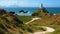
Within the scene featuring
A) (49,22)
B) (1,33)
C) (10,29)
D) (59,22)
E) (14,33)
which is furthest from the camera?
(49,22)

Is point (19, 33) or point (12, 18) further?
point (12, 18)

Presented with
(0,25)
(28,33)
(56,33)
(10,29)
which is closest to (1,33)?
Result: (0,25)

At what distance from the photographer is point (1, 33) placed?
2500 cm

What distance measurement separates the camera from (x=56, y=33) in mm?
30844

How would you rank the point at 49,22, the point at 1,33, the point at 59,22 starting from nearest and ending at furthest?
the point at 1,33
the point at 59,22
the point at 49,22

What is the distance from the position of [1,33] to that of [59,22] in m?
25.9

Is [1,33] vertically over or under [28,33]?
under

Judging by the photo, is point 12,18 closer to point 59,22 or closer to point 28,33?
point 28,33

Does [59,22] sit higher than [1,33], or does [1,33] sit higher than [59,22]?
[59,22]

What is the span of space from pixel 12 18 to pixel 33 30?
3.61 metres

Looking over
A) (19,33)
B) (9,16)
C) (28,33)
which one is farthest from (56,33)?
(9,16)

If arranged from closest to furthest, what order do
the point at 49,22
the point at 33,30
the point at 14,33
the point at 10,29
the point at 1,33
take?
the point at 1,33 < the point at 14,33 < the point at 10,29 < the point at 33,30 < the point at 49,22

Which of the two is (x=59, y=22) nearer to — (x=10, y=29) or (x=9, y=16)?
(x=9, y=16)

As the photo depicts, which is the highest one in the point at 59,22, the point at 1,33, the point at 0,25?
the point at 59,22
